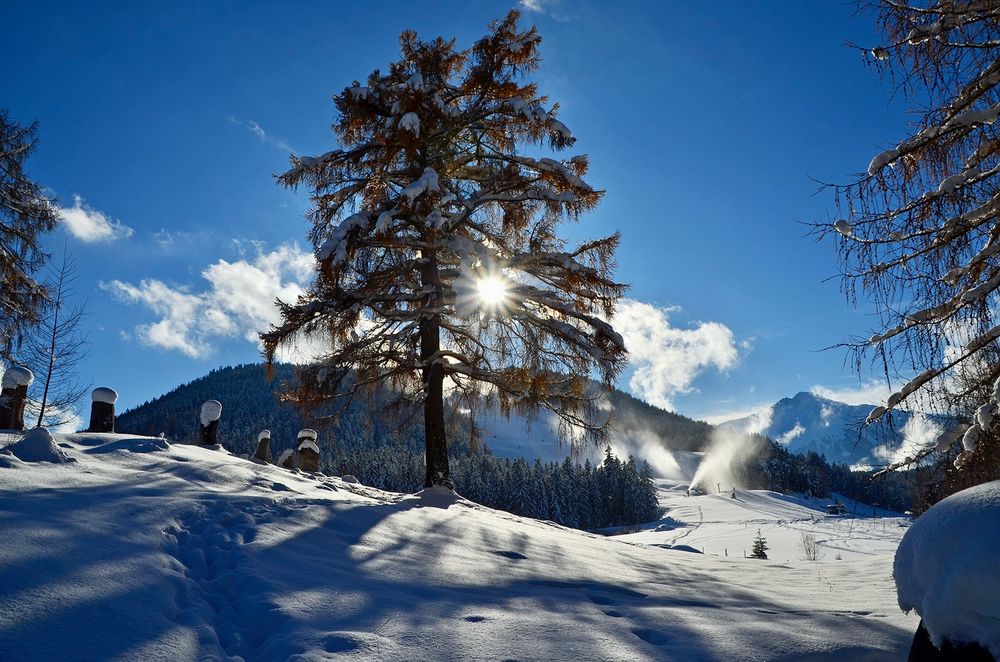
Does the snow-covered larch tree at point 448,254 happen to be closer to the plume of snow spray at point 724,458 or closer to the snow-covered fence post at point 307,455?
the snow-covered fence post at point 307,455

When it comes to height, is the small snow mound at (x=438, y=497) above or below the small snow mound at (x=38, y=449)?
below

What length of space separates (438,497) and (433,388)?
219 centimetres

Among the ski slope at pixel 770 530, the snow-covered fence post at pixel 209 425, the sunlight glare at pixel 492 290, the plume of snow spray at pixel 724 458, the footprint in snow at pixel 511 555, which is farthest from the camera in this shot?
the plume of snow spray at pixel 724 458

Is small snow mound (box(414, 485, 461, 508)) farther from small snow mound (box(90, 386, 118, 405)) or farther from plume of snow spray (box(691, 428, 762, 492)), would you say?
plume of snow spray (box(691, 428, 762, 492))

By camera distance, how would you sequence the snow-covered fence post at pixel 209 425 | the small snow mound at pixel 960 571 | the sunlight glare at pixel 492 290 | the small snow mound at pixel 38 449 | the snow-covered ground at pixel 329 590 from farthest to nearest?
the snow-covered fence post at pixel 209 425, the sunlight glare at pixel 492 290, the small snow mound at pixel 38 449, the snow-covered ground at pixel 329 590, the small snow mound at pixel 960 571

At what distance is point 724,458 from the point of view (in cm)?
16762

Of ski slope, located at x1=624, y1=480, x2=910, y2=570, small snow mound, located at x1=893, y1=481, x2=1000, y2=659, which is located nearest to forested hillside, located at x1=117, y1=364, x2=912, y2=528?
small snow mound, located at x1=893, y1=481, x2=1000, y2=659

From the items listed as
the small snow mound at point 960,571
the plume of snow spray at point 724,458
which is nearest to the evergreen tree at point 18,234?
the small snow mound at point 960,571

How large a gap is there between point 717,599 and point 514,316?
6090mm

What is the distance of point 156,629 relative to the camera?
263 cm

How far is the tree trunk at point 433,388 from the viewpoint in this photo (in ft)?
31.9

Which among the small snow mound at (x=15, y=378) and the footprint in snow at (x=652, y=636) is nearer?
the footprint in snow at (x=652, y=636)

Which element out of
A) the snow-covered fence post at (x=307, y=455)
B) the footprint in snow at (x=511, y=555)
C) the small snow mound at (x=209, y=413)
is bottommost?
the footprint in snow at (x=511, y=555)

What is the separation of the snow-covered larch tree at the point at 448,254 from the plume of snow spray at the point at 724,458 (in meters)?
143
